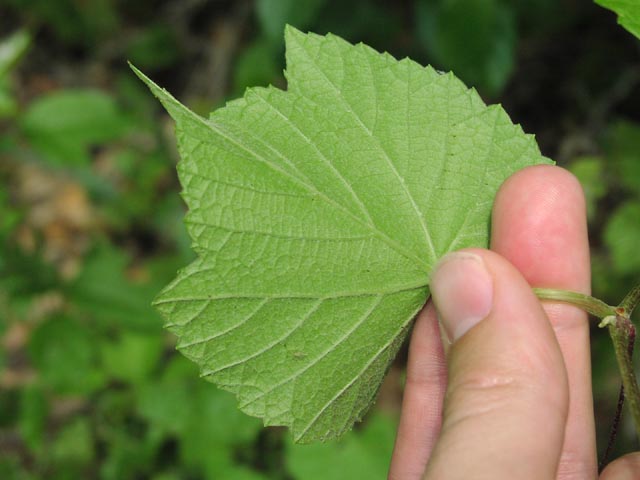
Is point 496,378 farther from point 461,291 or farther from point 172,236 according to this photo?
point 172,236

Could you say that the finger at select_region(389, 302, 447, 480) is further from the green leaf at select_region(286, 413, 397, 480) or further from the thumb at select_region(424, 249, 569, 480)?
the green leaf at select_region(286, 413, 397, 480)

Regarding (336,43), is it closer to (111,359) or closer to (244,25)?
(111,359)

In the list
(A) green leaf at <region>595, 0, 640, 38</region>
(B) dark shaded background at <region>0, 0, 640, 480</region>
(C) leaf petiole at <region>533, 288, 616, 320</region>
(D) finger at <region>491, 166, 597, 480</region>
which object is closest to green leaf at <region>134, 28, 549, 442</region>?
(D) finger at <region>491, 166, 597, 480</region>

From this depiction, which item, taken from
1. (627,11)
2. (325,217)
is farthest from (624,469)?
(627,11)

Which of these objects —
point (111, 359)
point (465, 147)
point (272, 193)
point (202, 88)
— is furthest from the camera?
point (202, 88)

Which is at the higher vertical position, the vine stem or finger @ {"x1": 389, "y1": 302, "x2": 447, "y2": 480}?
the vine stem

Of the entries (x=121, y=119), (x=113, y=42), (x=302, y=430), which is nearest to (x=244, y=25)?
(x=113, y=42)

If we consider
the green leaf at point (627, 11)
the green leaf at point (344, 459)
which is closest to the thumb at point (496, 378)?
the green leaf at point (627, 11)
